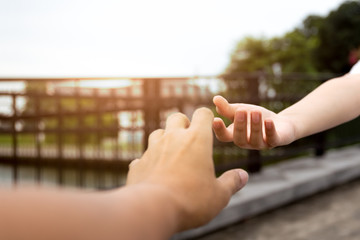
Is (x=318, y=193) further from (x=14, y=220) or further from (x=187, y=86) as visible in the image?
(x=14, y=220)

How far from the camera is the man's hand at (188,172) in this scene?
2.41 feet

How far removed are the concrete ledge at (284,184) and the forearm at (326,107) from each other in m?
3.18

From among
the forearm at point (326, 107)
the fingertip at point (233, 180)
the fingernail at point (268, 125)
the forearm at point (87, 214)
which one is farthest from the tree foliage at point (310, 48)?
the forearm at point (87, 214)

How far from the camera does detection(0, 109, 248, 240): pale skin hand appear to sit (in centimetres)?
53

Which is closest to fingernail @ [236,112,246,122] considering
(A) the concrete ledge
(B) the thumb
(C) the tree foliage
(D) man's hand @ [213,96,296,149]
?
(D) man's hand @ [213,96,296,149]

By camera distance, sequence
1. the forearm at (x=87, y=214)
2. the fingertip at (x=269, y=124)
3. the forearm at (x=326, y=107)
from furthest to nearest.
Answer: the forearm at (x=326, y=107) < the fingertip at (x=269, y=124) < the forearm at (x=87, y=214)

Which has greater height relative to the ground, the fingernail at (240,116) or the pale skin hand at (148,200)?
the fingernail at (240,116)

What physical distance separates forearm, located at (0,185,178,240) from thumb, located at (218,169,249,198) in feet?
0.48

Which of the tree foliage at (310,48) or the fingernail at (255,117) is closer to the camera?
the fingernail at (255,117)

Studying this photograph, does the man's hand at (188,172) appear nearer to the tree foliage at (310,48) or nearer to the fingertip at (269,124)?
the fingertip at (269,124)

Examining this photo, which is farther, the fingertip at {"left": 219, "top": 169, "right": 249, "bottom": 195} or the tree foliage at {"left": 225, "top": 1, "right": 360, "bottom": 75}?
the tree foliage at {"left": 225, "top": 1, "right": 360, "bottom": 75}

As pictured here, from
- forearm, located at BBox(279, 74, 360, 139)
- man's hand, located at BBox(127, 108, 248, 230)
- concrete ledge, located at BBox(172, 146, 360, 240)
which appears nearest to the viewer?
man's hand, located at BBox(127, 108, 248, 230)

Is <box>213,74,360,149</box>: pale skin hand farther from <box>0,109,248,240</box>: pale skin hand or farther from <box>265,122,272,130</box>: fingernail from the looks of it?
<box>0,109,248,240</box>: pale skin hand

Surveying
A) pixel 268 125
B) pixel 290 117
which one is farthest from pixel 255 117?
pixel 290 117
